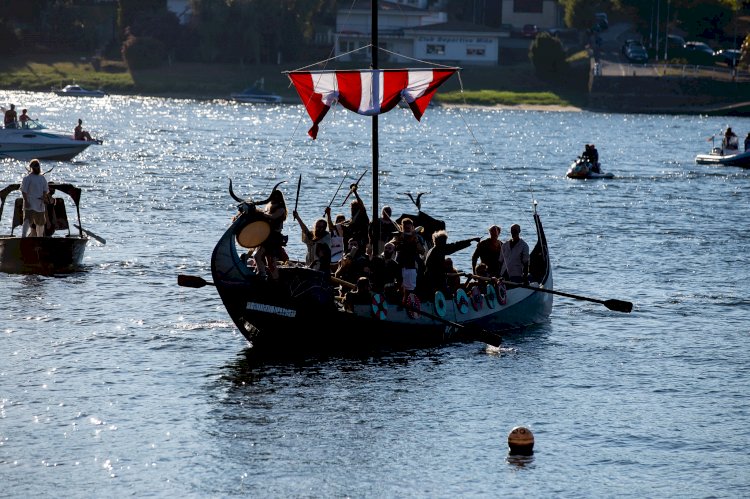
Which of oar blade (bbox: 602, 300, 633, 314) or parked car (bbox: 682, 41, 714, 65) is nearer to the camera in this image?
oar blade (bbox: 602, 300, 633, 314)

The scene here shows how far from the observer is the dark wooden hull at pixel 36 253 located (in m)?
37.0

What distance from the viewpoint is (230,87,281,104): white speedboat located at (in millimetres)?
158125

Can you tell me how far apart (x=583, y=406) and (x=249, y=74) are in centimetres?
13823

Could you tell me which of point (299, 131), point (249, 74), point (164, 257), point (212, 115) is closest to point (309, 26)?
point (249, 74)

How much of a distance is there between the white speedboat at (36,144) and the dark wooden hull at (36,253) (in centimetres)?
3176

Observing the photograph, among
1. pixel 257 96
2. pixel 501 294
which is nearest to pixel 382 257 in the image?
pixel 501 294

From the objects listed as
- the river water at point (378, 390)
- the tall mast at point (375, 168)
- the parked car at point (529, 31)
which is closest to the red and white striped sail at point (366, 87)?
the tall mast at point (375, 168)

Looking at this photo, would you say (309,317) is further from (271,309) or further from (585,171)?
(585,171)

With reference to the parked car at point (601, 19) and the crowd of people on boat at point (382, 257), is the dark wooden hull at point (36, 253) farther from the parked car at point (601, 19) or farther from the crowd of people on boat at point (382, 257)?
the parked car at point (601, 19)

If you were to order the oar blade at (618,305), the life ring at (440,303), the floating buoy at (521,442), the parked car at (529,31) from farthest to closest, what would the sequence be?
1. the parked car at (529,31)
2. the oar blade at (618,305)
3. the life ring at (440,303)
4. the floating buoy at (521,442)

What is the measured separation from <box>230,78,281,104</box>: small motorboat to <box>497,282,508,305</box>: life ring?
128662 millimetres

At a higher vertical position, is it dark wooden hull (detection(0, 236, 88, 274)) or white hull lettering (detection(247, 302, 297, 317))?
white hull lettering (detection(247, 302, 297, 317))

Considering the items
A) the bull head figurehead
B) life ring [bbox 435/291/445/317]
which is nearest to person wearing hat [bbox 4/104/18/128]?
life ring [bbox 435/291/445/317]

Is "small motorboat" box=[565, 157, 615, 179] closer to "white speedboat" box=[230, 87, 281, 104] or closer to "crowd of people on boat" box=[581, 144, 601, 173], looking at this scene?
"crowd of people on boat" box=[581, 144, 601, 173]
